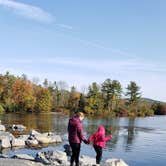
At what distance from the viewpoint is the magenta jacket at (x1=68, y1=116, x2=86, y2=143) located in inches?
696

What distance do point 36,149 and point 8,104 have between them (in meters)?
77.3

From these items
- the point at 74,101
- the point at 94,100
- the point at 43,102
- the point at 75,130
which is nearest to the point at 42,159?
the point at 75,130

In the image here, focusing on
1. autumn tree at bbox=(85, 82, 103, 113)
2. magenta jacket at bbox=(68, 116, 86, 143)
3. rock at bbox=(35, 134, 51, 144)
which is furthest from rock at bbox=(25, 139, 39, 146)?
autumn tree at bbox=(85, 82, 103, 113)

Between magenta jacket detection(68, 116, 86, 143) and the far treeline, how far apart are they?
86.1 m

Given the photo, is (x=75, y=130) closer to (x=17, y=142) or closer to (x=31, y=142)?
(x=17, y=142)

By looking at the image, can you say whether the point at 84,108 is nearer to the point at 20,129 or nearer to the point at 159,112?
the point at 159,112

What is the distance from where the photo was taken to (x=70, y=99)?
13788cm

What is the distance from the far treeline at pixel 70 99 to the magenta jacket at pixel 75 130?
8615 cm

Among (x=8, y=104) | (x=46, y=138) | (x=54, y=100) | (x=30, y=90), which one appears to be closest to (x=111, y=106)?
(x=54, y=100)

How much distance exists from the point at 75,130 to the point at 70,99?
12023 centimetres

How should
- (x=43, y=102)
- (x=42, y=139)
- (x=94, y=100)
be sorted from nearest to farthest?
(x=42, y=139)
(x=43, y=102)
(x=94, y=100)

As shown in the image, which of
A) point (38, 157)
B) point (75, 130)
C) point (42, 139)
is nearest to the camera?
point (75, 130)

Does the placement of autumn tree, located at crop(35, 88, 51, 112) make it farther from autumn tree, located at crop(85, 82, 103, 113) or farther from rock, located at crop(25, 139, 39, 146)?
rock, located at crop(25, 139, 39, 146)

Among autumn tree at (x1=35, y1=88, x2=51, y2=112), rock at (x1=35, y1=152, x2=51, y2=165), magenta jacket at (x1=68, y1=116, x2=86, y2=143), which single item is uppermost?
autumn tree at (x1=35, y1=88, x2=51, y2=112)
